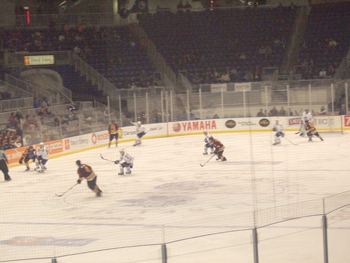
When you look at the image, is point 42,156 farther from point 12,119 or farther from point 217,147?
point 217,147

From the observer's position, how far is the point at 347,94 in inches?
810

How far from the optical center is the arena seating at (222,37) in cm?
2559

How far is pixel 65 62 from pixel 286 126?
1045 centimetres

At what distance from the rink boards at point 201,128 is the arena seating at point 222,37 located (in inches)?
138

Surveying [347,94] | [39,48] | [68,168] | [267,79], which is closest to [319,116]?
[347,94]

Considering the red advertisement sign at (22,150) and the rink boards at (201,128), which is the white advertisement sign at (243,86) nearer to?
the rink boards at (201,128)

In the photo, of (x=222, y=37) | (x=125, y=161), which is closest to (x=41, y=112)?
(x=125, y=161)

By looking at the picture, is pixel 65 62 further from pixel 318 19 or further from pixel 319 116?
pixel 318 19

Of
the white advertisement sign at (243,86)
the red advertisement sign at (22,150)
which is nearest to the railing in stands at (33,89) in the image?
the red advertisement sign at (22,150)

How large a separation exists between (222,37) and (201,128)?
6615 millimetres

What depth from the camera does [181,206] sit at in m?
9.99

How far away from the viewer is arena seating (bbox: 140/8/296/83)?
84.0ft

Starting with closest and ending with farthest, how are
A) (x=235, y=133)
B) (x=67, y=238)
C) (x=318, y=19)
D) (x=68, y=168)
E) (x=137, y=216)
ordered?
(x=67, y=238) → (x=137, y=216) → (x=68, y=168) → (x=235, y=133) → (x=318, y=19)

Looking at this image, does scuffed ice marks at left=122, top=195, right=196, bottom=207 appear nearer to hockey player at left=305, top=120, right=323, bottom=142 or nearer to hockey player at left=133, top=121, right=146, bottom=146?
hockey player at left=305, top=120, right=323, bottom=142
